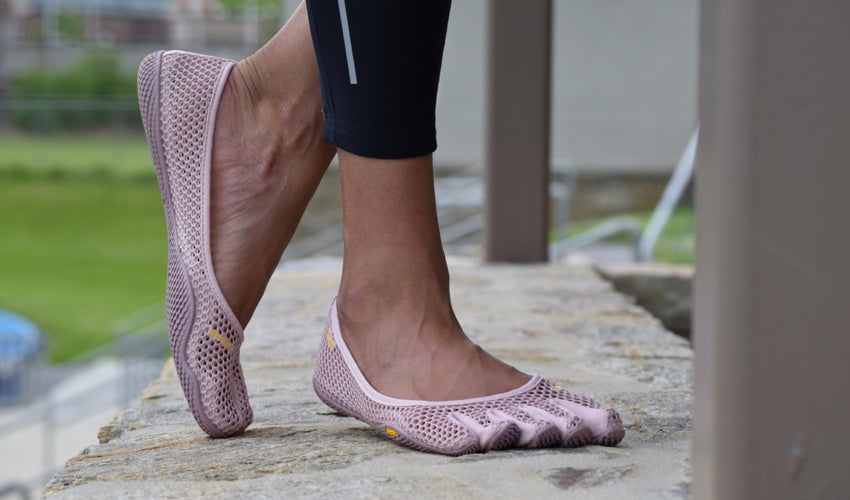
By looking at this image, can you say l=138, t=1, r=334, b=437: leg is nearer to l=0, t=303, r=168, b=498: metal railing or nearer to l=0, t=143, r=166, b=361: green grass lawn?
l=0, t=303, r=168, b=498: metal railing

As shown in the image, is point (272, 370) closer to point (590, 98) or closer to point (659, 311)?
point (659, 311)

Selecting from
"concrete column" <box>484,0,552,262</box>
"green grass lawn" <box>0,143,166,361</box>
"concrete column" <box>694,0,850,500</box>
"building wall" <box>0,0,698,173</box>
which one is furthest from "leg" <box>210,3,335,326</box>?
"green grass lawn" <box>0,143,166,361</box>

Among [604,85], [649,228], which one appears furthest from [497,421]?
[604,85]

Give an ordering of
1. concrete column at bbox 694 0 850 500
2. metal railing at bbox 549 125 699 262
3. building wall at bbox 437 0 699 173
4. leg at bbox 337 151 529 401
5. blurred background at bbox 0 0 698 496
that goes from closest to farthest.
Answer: concrete column at bbox 694 0 850 500, leg at bbox 337 151 529 401, metal railing at bbox 549 125 699 262, blurred background at bbox 0 0 698 496, building wall at bbox 437 0 699 173

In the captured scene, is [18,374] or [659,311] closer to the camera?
[659,311]

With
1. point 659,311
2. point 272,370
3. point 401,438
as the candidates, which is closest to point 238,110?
point 401,438

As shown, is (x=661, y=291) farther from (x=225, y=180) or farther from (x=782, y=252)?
(x=782, y=252)

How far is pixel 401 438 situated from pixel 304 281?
1499 millimetres

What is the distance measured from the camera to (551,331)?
163cm

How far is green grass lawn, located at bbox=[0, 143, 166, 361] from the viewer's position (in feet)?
40.1

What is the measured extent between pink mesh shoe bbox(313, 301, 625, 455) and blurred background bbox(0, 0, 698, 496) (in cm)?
188

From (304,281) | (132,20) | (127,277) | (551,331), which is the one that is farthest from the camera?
(132,20)

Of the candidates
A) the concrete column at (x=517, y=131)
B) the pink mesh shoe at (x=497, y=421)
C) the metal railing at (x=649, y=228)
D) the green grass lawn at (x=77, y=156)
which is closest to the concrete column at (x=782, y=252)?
the pink mesh shoe at (x=497, y=421)

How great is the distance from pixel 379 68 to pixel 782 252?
42 centimetres
